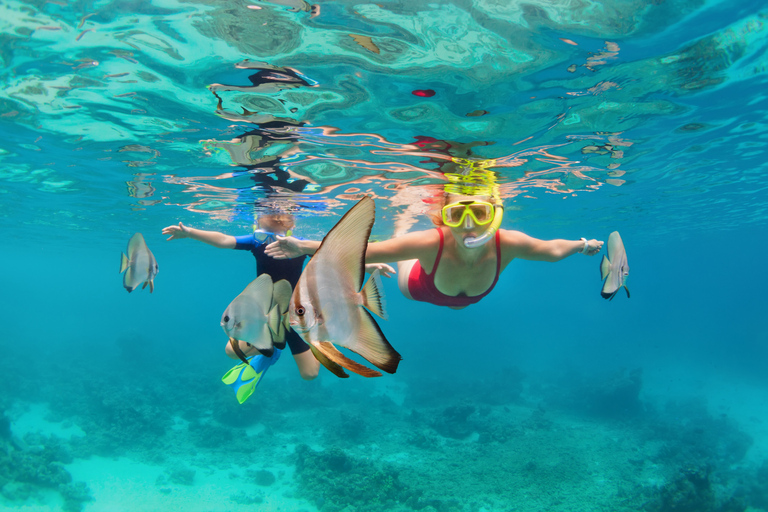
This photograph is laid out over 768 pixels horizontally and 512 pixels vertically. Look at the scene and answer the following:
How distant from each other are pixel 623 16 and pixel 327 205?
46.9 ft

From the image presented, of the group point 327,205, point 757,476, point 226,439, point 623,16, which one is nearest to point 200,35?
point 623,16

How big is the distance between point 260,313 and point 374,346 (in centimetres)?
114

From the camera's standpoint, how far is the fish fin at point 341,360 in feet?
4.42

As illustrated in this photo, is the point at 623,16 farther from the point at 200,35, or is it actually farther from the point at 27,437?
the point at 27,437

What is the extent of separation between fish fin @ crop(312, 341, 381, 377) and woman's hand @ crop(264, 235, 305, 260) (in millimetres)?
2419

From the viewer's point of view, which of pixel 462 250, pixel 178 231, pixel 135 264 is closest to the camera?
pixel 135 264

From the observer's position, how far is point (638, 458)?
664 inches

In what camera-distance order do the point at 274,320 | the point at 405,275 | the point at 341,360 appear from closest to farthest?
the point at 341,360
the point at 274,320
the point at 405,275

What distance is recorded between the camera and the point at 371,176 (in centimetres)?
1429

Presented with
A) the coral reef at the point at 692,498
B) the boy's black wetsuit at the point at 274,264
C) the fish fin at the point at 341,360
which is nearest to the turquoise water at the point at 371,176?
the coral reef at the point at 692,498

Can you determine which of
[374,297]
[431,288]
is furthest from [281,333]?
[431,288]

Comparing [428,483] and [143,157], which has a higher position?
[143,157]

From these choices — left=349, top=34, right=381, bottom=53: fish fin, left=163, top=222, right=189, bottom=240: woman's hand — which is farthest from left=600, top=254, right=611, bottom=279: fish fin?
left=163, top=222, right=189, bottom=240: woman's hand

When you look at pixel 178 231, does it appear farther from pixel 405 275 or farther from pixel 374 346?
pixel 374 346
